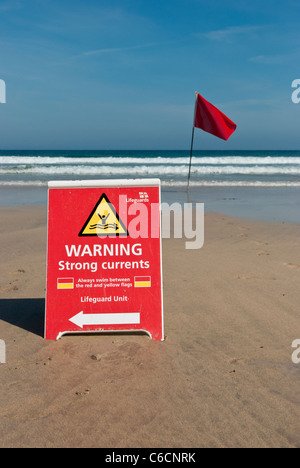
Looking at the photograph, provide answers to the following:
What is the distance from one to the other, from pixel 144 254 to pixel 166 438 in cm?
149

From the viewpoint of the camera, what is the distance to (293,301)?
425 cm

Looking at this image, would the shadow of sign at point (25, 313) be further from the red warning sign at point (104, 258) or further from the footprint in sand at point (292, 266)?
the footprint in sand at point (292, 266)

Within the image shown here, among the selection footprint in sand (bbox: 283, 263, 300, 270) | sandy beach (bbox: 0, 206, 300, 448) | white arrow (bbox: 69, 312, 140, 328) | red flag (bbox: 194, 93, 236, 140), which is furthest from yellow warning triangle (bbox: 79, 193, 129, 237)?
red flag (bbox: 194, 93, 236, 140)

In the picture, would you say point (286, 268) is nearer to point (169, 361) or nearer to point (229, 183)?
point (169, 361)

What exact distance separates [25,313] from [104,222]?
1170mm

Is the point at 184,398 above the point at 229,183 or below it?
below

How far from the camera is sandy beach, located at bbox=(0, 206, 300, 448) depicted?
2.32m

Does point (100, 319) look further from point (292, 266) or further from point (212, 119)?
point (212, 119)

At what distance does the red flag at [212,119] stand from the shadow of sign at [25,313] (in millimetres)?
7378

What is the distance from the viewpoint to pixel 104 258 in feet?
11.4

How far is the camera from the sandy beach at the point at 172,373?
2.32 meters

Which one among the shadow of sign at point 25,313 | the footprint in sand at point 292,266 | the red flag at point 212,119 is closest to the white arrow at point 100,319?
the shadow of sign at point 25,313
